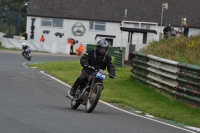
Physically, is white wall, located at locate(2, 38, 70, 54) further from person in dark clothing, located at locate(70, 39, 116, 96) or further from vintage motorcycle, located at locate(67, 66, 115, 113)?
person in dark clothing, located at locate(70, 39, 116, 96)

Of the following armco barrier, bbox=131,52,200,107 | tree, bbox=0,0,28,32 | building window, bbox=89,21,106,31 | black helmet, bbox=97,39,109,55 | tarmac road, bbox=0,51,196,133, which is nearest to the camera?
tarmac road, bbox=0,51,196,133

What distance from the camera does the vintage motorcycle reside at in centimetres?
1366

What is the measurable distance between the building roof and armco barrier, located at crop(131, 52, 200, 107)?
44927mm

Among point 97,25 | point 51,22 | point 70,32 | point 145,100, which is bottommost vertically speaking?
point 145,100

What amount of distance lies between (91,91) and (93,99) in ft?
1.00

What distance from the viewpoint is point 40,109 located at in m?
13.7

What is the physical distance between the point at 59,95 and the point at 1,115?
655 centimetres

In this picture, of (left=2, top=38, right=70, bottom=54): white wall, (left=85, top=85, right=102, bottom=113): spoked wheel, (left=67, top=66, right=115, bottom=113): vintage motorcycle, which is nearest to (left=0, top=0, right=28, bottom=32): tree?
(left=2, top=38, right=70, bottom=54): white wall

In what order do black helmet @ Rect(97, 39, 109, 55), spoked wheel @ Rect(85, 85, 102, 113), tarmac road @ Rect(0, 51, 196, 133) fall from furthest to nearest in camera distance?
1. black helmet @ Rect(97, 39, 109, 55)
2. spoked wheel @ Rect(85, 85, 102, 113)
3. tarmac road @ Rect(0, 51, 196, 133)

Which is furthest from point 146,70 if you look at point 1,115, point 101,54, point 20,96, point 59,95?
point 1,115

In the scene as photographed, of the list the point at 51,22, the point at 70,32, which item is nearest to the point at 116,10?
the point at 70,32

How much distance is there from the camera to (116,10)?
68.4 metres

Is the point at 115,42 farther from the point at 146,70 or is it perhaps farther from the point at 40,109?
the point at 40,109

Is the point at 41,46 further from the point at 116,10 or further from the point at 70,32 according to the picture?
the point at 116,10
